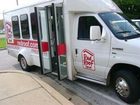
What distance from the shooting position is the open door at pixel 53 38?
6953mm

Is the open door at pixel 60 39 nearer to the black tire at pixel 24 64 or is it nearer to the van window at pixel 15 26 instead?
the black tire at pixel 24 64

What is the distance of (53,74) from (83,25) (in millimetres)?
2257

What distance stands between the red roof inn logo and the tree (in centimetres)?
1608

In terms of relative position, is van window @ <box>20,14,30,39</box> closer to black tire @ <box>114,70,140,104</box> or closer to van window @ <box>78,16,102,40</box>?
van window @ <box>78,16,102,40</box>

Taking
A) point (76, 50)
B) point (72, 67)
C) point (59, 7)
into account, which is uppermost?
point (59, 7)

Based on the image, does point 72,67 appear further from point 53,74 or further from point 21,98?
point 21,98

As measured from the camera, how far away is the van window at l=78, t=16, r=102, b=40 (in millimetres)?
6288

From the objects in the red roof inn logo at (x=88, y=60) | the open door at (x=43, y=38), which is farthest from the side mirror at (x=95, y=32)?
the open door at (x=43, y=38)

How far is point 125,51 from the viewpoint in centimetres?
533

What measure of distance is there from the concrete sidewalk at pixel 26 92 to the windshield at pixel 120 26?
201 cm

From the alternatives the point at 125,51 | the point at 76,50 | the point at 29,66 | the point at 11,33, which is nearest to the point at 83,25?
the point at 76,50

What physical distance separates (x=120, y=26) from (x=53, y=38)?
2344mm

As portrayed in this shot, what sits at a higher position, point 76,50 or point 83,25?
point 83,25

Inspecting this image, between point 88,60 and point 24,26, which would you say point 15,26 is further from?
point 88,60
